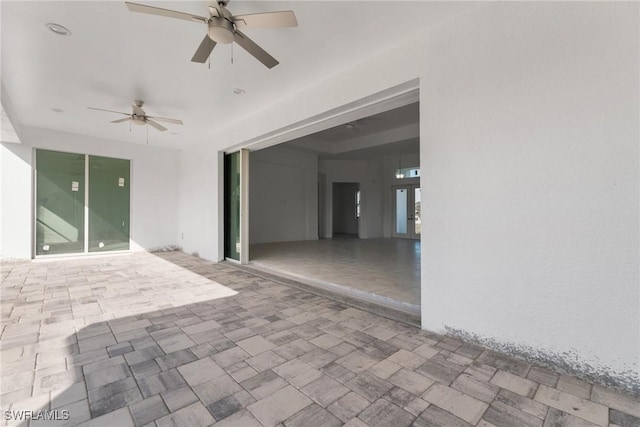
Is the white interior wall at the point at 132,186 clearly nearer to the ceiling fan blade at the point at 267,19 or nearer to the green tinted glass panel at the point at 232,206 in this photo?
the green tinted glass panel at the point at 232,206

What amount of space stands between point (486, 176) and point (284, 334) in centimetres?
231

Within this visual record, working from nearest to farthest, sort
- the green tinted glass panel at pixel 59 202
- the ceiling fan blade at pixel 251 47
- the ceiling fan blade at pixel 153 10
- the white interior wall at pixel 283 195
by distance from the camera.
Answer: the ceiling fan blade at pixel 153 10, the ceiling fan blade at pixel 251 47, the green tinted glass panel at pixel 59 202, the white interior wall at pixel 283 195

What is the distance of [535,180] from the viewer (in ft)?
6.93

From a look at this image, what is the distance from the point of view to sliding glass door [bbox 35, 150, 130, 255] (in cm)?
620

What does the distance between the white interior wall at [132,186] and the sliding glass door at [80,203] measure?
168 millimetres

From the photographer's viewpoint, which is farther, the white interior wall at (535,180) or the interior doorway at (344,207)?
the interior doorway at (344,207)

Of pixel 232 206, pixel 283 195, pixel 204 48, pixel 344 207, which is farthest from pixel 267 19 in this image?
pixel 344 207

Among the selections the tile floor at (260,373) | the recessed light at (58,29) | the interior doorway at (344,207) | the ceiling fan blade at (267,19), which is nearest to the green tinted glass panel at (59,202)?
the tile floor at (260,373)

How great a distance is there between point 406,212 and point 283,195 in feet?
15.9

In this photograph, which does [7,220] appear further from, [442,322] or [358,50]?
[442,322]

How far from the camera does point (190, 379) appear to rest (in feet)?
6.21

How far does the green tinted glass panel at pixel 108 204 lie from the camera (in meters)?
6.86

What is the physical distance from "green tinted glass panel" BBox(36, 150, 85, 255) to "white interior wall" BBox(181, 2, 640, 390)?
7.79 m

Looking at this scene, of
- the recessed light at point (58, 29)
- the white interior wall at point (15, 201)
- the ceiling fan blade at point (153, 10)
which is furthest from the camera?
the white interior wall at point (15, 201)
